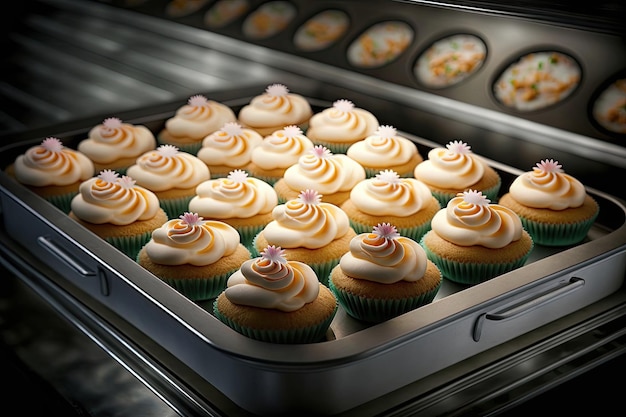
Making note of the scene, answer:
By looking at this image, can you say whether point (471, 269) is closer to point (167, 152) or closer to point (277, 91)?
point (167, 152)

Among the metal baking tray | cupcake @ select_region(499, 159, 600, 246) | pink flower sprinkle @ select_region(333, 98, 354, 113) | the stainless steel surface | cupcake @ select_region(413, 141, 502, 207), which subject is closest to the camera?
the metal baking tray

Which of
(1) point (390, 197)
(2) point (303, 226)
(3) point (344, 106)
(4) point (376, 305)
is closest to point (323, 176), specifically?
(1) point (390, 197)

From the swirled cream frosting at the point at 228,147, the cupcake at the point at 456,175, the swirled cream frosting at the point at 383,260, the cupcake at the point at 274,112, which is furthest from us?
the cupcake at the point at 274,112

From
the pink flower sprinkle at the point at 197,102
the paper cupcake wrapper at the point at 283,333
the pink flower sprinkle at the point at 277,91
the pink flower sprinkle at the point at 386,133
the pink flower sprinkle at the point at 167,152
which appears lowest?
the pink flower sprinkle at the point at 197,102

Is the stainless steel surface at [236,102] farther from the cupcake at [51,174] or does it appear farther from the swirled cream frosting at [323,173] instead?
the swirled cream frosting at [323,173]

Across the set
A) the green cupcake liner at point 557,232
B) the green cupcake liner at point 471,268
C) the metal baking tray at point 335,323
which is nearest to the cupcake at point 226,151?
the metal baking tray at point 335,323

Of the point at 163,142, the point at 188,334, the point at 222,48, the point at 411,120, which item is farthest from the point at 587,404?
the point at 222,48

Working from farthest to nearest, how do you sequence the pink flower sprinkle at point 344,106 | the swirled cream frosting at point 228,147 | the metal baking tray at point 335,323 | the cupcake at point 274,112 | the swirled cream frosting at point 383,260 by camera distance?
1. the cupcake at point 274,112
2. the pink flower sprinkle at point 344,106
3. the swirled cream frosting at point 228,147
4. the swirled cream frosting at point 383,260
5. the metal baking tray at point 335,323

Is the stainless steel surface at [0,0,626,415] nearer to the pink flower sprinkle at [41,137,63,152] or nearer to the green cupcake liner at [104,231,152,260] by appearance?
the green cupcake liner at [104,231,152,260]

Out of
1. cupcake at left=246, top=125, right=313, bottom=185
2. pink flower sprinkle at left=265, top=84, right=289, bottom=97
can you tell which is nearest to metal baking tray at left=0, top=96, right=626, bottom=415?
cupcake at left=246, top=125, right=313, bottom=185
